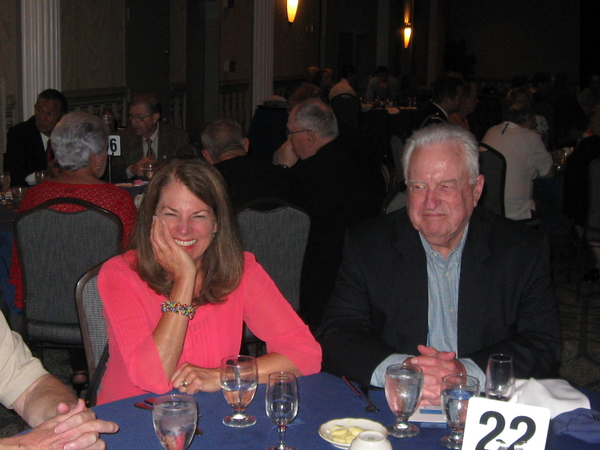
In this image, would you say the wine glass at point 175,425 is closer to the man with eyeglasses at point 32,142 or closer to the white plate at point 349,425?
the white plate at point 349,425

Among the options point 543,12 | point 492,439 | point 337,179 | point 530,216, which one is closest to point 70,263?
point 337,179

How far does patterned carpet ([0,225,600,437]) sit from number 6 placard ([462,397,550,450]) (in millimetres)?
2250

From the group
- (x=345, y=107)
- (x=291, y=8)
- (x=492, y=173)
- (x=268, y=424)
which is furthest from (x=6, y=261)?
(x=291, y=8)

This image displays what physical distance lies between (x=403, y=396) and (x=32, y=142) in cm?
442

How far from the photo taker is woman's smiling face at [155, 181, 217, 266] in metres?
2.01

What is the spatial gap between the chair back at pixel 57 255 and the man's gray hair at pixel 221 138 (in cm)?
124

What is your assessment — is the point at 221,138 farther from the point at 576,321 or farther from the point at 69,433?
the point at 69,433

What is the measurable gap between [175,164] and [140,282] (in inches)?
14.1

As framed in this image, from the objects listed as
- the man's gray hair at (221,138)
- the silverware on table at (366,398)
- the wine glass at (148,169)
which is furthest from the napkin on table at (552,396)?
the wine glass at (148,169)

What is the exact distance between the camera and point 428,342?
212 cm

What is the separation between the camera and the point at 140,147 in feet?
18.4

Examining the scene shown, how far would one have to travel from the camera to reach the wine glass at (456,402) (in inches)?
54.5

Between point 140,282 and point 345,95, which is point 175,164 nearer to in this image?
point 140,282

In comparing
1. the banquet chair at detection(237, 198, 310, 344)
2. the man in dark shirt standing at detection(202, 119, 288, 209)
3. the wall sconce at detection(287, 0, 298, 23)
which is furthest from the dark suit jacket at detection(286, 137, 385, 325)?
the wall sconce at detection(287, 0, 298, 23)
